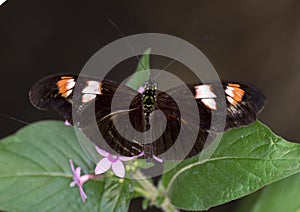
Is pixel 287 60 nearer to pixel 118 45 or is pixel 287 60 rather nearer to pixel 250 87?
pixel 118 45

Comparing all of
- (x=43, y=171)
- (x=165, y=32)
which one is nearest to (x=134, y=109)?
(x=43, y=171)

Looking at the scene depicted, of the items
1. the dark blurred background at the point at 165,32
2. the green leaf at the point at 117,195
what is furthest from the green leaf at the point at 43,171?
the dark blurred background at the point at 165,32

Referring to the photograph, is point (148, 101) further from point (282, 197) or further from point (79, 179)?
point (282, 197)

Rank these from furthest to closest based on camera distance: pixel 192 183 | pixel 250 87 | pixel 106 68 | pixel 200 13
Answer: pixel 200 13 < pixel 106 68 < pixel 192 183 < pixel 250 87

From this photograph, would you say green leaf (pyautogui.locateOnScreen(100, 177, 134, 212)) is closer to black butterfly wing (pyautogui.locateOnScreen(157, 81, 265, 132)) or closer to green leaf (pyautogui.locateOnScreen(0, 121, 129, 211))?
green leaf (pyautogui.locateOnScreen(0, 121, 129, 211))

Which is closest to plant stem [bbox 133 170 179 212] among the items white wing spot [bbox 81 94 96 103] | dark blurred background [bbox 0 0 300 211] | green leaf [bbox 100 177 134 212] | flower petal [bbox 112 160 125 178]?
green leaf [bbox 100 177 134 212]

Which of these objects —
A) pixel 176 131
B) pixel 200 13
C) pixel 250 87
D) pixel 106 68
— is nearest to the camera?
pixel 250 87

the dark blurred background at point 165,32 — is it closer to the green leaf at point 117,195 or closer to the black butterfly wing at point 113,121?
the green leaf at point 117,195

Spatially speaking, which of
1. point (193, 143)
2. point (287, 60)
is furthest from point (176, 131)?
point (287, 60)
